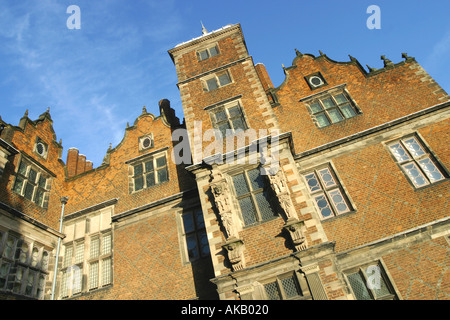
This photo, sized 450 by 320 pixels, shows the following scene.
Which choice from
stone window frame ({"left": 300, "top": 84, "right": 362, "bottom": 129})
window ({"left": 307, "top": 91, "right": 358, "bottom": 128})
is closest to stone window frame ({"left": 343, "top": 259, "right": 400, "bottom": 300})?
stone window frame ({"left": 300, "top": 84, "right": 362, "bottom": 129})

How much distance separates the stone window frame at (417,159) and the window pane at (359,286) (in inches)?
148

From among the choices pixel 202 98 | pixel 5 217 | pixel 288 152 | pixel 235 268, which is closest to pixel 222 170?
pixel 288 152

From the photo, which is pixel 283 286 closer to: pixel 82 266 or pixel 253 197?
pixel 253 197

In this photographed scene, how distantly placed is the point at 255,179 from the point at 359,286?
4.67m

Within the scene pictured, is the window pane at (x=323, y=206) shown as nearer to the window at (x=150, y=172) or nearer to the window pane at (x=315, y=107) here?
the window pane at (x=315, y=107)

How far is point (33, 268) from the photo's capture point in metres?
12.2

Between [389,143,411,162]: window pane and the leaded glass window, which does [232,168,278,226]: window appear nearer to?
the leaded glass window

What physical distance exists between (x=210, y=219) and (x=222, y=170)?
6.01 ft

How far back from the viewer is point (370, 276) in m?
9.67

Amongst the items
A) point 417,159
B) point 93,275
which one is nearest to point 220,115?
point 417,159

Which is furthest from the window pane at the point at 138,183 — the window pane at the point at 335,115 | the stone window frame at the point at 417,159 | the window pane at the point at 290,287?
the stone window frame at the point at 417,159

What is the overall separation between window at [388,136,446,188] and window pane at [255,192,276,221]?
5.17 m

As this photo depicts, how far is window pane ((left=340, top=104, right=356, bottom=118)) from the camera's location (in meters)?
13.3

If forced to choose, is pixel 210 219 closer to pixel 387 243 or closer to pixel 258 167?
pixel 258 167
